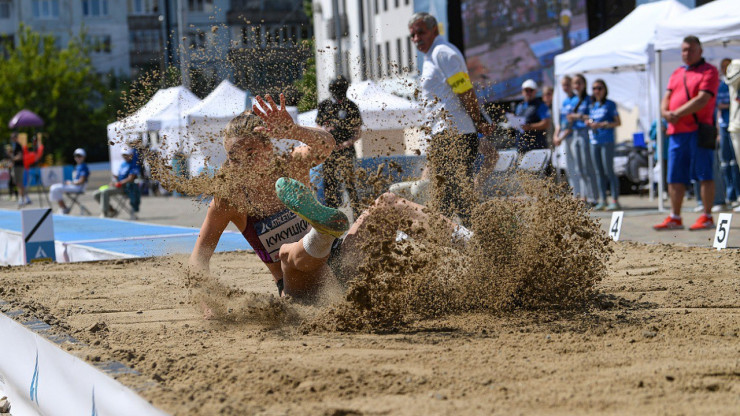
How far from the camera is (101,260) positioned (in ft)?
29.1

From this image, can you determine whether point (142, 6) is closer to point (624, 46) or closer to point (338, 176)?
point (624, 46)

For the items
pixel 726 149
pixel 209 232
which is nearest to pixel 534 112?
pixel 726 149

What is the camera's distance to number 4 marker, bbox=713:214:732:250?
7.52 m

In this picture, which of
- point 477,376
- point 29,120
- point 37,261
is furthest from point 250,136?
point 29,120

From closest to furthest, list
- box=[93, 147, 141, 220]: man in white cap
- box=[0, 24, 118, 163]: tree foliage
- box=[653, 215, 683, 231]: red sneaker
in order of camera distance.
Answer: box=[653, 215, 683, 231]: red sneaker → box=[93, 147, 141, 220]: man in white cap → box=[0, 24, 118, 163]: tree foliage

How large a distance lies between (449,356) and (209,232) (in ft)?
5.76

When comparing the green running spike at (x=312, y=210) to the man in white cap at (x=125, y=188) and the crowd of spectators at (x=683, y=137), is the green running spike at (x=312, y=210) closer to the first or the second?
the crowd of spectators at (x=683, y=137)

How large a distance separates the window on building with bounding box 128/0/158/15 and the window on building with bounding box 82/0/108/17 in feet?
12.5

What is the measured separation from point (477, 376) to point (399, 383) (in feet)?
1.01

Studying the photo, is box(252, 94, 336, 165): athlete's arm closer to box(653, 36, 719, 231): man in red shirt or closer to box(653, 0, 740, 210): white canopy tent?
box(653, 36, 719, 231): man in red shirt

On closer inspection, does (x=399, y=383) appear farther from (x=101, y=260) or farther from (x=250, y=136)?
(x=101, y=260)

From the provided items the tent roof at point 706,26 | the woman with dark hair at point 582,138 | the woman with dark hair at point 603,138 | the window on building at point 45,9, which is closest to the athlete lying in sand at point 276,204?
the tent roof at point 706,26

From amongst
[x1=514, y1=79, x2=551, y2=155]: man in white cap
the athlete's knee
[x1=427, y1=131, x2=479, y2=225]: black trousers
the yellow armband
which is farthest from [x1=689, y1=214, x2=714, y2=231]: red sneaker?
the athlete's knee

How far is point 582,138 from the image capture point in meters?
14.0
